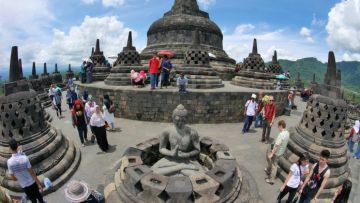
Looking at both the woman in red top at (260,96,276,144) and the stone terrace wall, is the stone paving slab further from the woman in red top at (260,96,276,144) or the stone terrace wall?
the woman in red top at (260,96,276,144)

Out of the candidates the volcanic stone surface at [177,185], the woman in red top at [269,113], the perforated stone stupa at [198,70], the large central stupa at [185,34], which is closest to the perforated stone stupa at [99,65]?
the large central stupa at [185,34]

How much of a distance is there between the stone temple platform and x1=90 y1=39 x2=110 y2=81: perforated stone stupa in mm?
9513

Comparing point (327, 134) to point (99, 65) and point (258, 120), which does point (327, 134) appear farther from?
point (99, 65)

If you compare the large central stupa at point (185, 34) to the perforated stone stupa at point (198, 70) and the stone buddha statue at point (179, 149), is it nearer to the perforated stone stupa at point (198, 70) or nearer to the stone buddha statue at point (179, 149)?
the perforated stone stupa at point (198, 70)

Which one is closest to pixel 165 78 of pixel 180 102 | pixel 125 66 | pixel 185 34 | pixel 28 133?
pixel 180 102

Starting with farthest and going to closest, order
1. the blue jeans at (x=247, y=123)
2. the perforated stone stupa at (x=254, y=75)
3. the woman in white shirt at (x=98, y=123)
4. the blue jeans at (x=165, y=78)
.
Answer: the perforated stone stupa at (x=254, y=75), the blue jeans at (x=165, y=78), the blue jeans at (x=247, y=123), the woman in white shirt at (x=98, y=123)

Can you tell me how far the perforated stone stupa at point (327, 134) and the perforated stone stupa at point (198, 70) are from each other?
21.5ft

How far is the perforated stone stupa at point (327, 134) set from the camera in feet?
17.6

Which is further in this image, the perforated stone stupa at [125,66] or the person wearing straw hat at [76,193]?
the perforated stone stupa at [125,66]

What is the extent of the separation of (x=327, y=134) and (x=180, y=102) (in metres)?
6.06

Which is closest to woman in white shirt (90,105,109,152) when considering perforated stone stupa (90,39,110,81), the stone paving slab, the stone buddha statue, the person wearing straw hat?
the stone paving slab

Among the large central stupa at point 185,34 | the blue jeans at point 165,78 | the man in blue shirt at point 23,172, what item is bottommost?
the man in blue shirt at point 23,172

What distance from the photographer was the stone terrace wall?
10.3 meters

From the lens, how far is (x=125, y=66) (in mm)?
13875
